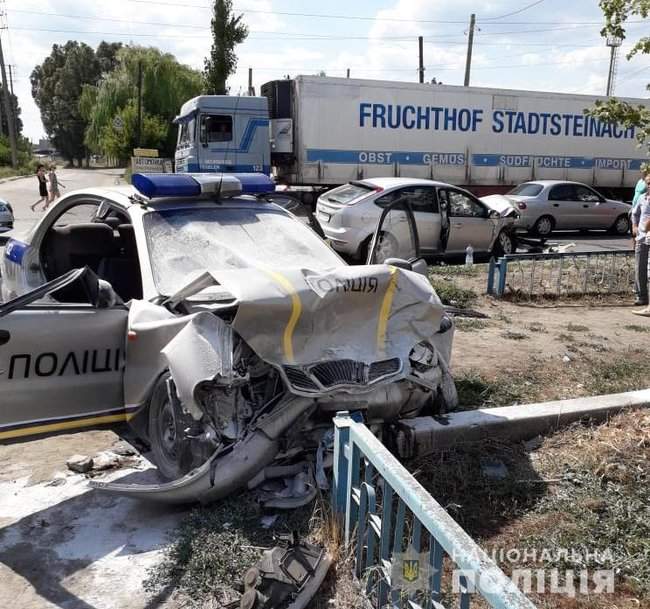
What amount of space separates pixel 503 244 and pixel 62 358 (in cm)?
1028

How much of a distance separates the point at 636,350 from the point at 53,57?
287ft

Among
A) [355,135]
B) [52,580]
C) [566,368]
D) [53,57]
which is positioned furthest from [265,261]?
[53,57]

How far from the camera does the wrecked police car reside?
127 inches

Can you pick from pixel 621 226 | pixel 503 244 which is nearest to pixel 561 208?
pixel 621 226

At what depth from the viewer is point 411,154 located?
19.3 meters

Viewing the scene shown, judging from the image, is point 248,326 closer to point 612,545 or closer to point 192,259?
point 192,259

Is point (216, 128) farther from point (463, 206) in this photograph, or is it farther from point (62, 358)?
point (62, 358)

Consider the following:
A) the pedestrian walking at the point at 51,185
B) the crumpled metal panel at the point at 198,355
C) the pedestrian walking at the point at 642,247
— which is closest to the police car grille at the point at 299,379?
the crumpled metal panel at the point at 198,355

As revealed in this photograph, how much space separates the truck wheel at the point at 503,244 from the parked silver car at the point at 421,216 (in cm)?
19

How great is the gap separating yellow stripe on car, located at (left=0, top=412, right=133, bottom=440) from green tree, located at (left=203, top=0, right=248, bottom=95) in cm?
2991

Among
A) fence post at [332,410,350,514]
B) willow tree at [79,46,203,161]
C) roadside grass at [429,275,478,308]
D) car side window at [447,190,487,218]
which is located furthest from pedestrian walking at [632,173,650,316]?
willow tree at [79,46,203,161]

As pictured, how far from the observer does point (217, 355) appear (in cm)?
312

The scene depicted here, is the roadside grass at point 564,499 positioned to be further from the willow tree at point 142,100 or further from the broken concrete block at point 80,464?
the willow tree at point 142,100

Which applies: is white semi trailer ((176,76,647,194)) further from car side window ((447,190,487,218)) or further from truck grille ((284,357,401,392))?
truck grille ((284,357,401,392))
